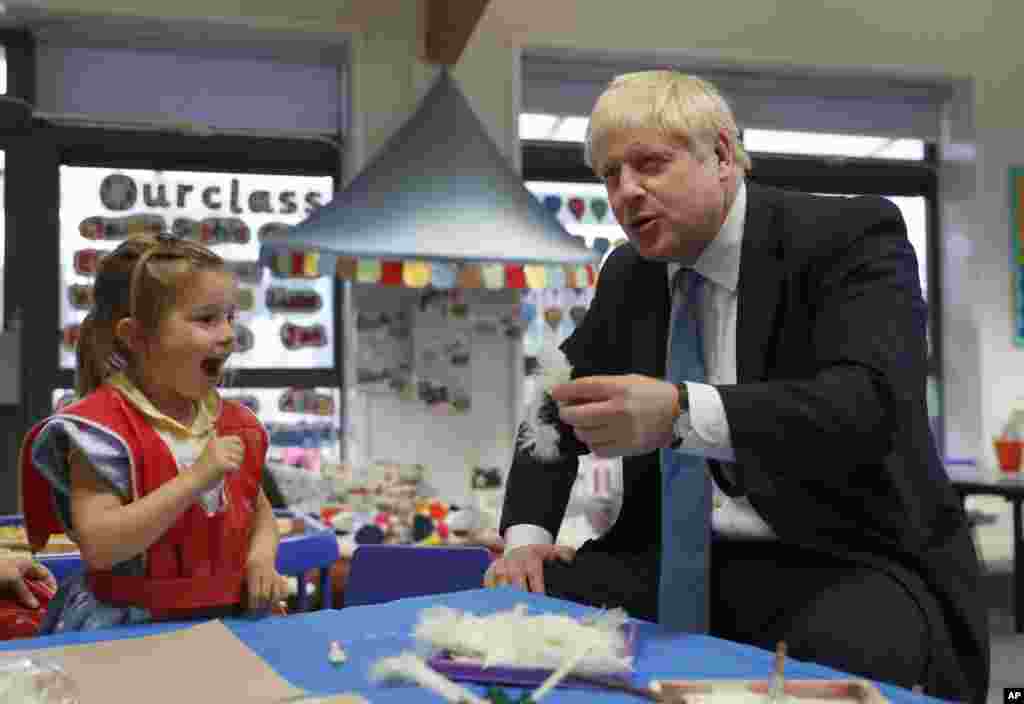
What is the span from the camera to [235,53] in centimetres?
468

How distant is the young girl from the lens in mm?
1479

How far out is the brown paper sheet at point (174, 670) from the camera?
3.23 ft

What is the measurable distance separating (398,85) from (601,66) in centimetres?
101

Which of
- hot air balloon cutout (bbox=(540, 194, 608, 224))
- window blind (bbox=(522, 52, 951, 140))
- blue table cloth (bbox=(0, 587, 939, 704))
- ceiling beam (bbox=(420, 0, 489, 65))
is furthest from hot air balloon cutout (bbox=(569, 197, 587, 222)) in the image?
blue table cloth (bbox=(0, 587, 939, 704))

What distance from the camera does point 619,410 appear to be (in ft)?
3.76

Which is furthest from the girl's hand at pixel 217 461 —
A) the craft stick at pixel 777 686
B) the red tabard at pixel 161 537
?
the craft stick at pixel 777 686

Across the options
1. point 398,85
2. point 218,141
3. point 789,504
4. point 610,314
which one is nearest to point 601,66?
point 398,85

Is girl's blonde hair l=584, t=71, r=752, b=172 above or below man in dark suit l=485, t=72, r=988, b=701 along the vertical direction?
above

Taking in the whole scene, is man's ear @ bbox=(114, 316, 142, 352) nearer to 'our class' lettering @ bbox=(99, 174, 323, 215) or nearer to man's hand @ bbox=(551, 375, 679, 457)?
man's hand @ bbox=(551, 375, 679, 457)

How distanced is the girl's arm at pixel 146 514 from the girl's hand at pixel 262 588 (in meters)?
0.15

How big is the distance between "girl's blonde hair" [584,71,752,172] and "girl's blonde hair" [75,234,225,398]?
2.14 ft

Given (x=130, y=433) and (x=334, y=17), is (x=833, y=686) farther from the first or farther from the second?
(x=334, y=17)

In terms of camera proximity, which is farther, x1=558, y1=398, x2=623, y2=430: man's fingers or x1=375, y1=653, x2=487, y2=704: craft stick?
x1=558, y1=398, x2=623, y2=430: man's fingers

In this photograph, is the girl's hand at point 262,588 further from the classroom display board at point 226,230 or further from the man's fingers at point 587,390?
Result: the classroom display board at point 226,230
